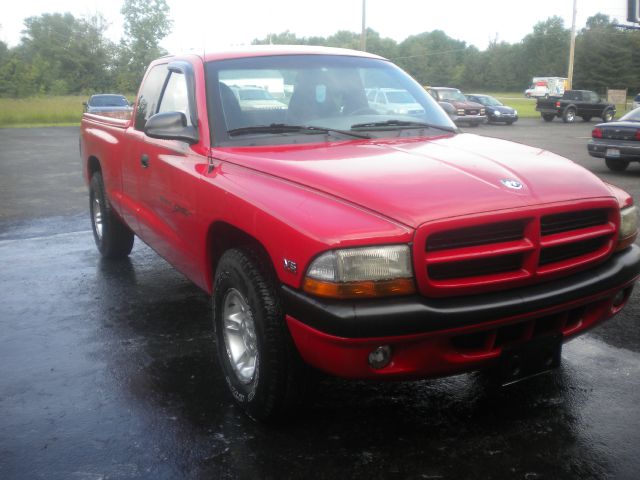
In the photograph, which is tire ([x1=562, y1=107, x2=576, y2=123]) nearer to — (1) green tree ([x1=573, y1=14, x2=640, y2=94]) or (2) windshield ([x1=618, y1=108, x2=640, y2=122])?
(2) windshield ([x1=618, y1=108, x2=640, y2=122])

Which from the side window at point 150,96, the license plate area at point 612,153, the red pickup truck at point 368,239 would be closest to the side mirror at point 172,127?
the red pickup truck at point 368,239

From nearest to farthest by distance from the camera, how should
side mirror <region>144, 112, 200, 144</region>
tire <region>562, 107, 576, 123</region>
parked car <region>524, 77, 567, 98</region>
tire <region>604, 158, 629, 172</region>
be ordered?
side mirror <region>144, 112, 200, 144</region> < tire <region>604, 158, 629, 172</region> < tire <region>562, 107, 576, 123</region> < parked car <region>524, 77, 567, 98</region>

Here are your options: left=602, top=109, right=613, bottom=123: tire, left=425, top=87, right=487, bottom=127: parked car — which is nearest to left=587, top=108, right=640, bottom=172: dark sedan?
left=425, top=87, right=487, bottom=127: parked car

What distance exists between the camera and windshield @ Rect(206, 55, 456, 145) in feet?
12.7

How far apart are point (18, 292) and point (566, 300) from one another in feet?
14.6

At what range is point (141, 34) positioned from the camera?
7181cm

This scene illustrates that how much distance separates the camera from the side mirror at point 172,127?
3824mm

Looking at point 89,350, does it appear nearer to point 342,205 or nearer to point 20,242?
point 342,205

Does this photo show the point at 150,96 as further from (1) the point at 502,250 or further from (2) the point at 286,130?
(1) the point at 502,250

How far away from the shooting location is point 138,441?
316 centimetres

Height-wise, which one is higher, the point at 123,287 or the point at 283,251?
the point at 283,251

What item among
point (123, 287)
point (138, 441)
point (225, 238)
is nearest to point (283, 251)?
point (225, 238)

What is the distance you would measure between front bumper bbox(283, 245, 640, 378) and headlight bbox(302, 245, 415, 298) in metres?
0.05

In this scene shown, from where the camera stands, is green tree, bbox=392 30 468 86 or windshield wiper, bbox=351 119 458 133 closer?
windshield wiper, bbox=351 119 458 133
